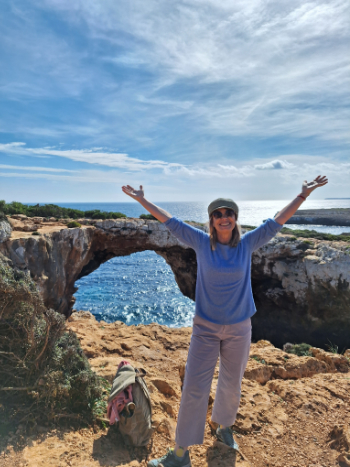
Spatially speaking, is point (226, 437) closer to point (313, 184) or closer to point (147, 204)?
point (147, 204)

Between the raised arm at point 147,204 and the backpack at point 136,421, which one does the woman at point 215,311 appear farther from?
the backpack at point 136,421

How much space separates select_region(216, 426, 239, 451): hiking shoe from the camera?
370cm

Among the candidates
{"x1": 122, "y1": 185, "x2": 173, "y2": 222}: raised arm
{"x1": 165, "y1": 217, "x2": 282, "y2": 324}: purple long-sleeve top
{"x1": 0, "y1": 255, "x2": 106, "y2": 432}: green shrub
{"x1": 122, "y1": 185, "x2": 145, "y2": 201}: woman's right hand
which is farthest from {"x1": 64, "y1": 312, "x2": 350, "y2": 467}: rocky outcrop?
{"x1": 122, "y1": 185, "x2": 145, "y2": 201}: woman's right hand

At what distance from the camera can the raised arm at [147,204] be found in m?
3.36

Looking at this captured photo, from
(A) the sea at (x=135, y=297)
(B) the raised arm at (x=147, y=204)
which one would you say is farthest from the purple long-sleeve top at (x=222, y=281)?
(A) the sea at (x=135, y=297)

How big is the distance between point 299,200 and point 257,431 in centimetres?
359

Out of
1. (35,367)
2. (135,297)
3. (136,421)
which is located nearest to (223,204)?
(136,421)

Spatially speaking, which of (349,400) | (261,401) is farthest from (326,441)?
(349,400)

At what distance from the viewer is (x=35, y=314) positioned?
4.02 meters

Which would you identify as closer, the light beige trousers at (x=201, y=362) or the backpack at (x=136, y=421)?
the light beige trousers at (x=201, y=362)

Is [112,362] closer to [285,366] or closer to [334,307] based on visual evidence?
[285,366]

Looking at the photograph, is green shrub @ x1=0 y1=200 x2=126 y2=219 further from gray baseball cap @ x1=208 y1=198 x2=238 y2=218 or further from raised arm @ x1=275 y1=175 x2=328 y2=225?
raised arm @ x1=275 y1=175 x2=328 y2=225

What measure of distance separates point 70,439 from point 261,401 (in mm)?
3436

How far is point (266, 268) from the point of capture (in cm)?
2017
